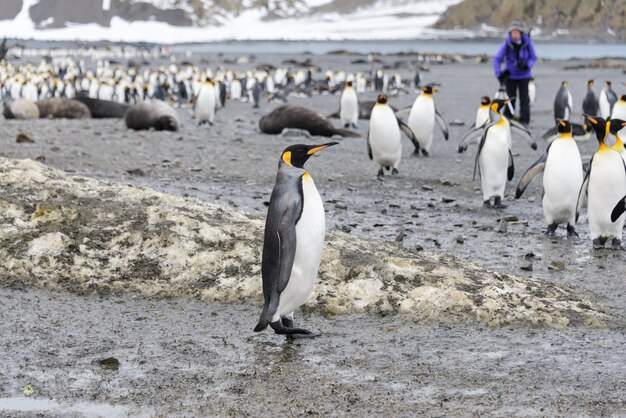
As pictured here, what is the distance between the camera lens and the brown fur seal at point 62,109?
15.9 metres

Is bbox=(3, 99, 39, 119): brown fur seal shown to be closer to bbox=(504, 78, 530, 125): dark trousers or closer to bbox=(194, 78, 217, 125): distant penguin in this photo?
bbox=(194, 78, 217, 125): distant penguin

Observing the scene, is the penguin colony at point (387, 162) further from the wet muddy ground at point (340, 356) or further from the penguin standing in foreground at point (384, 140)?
the wet muddy ground at point (340, 356)

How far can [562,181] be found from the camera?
22.3ft

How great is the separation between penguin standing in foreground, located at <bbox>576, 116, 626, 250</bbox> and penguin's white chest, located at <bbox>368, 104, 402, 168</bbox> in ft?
10.9

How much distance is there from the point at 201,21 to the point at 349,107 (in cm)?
14277

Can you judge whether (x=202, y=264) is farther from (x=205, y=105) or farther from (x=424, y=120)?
(x=205, y=105)

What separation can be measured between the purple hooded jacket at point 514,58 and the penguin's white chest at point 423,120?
2.53 meters

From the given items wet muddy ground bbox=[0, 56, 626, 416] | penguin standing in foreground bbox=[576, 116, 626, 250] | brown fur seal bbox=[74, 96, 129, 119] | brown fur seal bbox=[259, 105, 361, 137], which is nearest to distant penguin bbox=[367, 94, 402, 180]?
wet muddy ground bbox=[0, 56, 626, 416]

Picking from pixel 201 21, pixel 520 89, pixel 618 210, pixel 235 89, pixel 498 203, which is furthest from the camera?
pixel 201 21

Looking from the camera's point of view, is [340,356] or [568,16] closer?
[340,356]

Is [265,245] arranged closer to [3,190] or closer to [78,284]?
[78,284]

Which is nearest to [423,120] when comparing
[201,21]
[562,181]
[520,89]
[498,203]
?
[520,89]

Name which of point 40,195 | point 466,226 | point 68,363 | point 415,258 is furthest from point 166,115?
point 68,363

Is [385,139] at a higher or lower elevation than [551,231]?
higher
